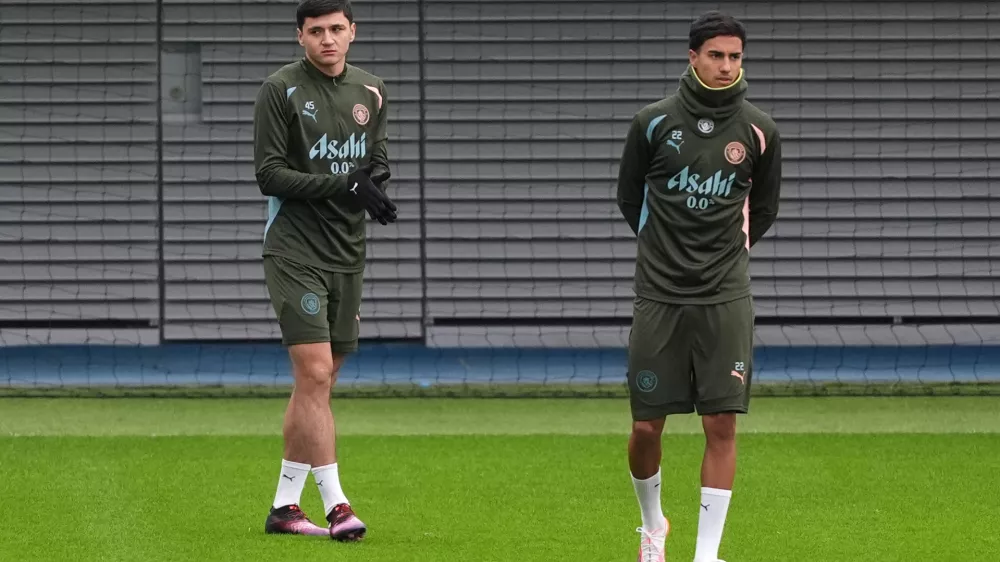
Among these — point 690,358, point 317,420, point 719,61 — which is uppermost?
point 719,61

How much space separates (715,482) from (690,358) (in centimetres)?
42

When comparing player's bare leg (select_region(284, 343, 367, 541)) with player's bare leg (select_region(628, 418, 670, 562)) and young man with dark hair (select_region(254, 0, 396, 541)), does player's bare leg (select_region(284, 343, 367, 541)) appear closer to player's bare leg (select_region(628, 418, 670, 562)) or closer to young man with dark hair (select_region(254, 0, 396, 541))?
young man with dark hair (select_region(254, 0, 396, 541))

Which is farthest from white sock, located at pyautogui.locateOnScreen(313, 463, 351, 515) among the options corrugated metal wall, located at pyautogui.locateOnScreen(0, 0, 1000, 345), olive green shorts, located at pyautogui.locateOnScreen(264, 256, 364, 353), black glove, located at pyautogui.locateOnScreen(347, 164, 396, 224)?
corrugated metal wall, located at pyautogui.locateOnScreen(0, 0, 1000, 345)

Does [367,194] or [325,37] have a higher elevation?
[325,37]

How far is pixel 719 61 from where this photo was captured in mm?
5539

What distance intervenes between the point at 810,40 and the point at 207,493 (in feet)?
21.4

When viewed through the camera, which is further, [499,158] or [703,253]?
[499,158]

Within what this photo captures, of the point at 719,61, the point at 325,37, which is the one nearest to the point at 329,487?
the point at 325,37

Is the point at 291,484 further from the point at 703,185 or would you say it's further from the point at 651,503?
the point at 703,185

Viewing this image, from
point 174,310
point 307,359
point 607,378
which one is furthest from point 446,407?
point 307,359

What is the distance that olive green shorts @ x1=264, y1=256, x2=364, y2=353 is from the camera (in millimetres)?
6270

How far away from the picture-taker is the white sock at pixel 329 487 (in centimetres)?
626

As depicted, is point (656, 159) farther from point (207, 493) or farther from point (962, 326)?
point (962, 326)

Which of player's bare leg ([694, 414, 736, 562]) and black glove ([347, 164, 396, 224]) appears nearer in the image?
player's bare leg ([694, 414, 736, 562])
